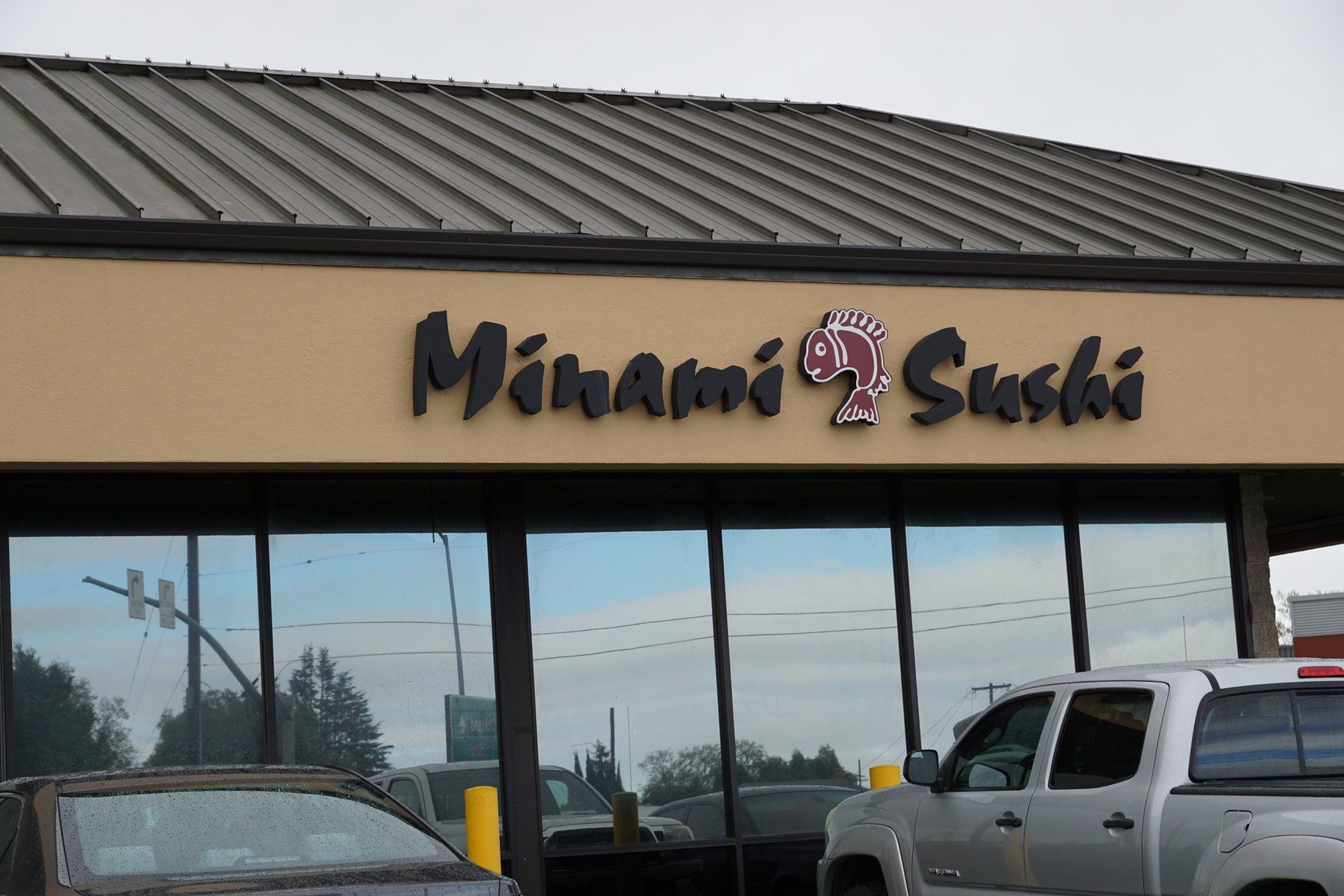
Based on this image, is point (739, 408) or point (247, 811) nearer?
point (247, 811)

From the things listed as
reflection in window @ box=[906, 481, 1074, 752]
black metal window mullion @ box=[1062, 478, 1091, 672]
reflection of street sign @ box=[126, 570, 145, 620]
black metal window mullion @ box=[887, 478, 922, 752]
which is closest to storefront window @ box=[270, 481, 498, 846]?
reflection of street sign @ box=[126, 570, 145, 620]

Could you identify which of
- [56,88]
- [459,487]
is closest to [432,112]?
[56,88]

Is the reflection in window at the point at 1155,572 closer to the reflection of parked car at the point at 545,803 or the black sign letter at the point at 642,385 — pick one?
the reflection of parked car at the point at 545,803

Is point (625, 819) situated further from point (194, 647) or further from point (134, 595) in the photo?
point (134, 595)

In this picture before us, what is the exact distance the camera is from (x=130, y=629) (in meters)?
11.0

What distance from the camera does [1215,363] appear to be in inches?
494

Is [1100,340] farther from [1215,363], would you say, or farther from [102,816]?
[102,816]

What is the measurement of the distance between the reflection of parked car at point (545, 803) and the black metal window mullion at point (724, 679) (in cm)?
42

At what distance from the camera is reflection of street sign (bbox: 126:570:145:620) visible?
10969 mm

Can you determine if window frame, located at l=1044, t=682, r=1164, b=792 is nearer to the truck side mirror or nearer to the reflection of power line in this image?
the truck side mirror

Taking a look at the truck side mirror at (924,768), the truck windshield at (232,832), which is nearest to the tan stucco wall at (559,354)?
the truck side mirror at (924,768)

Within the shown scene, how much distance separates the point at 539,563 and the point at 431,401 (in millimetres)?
2133

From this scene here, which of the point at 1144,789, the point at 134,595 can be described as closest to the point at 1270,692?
the point at 1144,789

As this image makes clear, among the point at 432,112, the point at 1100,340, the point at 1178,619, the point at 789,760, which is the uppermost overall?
the point at 432,112
